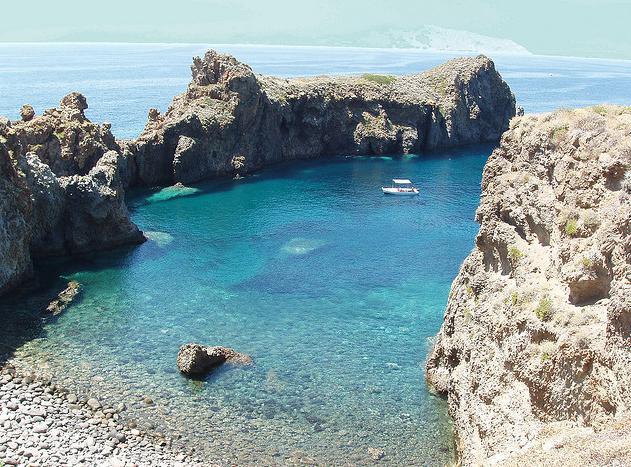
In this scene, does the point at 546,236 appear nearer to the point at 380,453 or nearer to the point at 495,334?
the point at 495,334

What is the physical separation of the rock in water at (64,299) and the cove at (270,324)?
98 centimetres

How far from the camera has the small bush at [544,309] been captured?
27.8 m

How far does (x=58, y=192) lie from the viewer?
67.9 m

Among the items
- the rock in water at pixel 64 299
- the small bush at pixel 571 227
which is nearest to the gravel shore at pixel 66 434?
the rock in water at pixel 64 299

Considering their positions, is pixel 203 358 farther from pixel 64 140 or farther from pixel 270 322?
pixel 64 140

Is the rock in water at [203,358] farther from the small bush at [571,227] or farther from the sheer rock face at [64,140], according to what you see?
the sheer rock face at [64,140]

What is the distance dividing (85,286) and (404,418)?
3533 cm

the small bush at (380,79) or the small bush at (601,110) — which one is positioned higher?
the small bush at (601,110)

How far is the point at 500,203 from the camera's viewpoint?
36.6 meters

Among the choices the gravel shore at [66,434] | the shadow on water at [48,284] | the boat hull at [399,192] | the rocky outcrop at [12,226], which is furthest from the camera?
the boat hull at [399,192]

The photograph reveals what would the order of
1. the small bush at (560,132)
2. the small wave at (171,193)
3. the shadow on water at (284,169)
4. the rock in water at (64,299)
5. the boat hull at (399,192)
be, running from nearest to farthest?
the small bush at (560,132)
the rock in water at (64,299)
the small wave at (171,193)
the shadow on water at (284,169)
the boat hull at (399,192)

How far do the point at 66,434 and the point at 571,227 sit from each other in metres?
29.6

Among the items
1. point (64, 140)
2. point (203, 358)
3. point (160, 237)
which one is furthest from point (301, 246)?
point (64, 140)

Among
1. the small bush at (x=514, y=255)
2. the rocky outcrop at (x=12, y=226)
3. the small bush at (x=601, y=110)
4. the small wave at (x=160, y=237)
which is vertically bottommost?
the small wave at (x=160, y=237)
